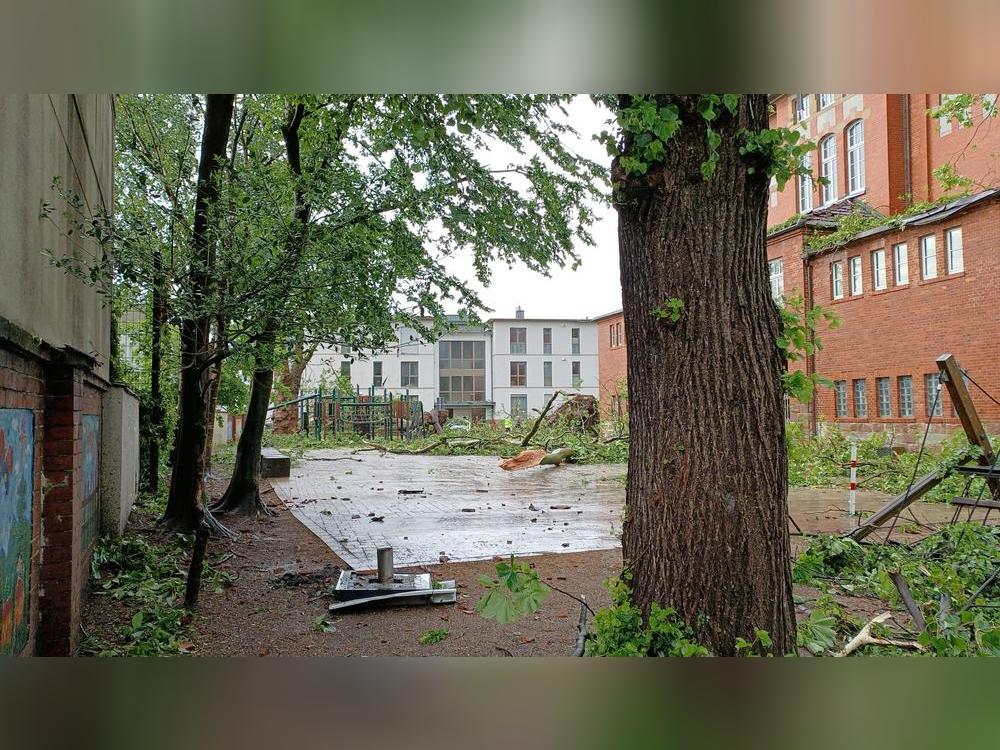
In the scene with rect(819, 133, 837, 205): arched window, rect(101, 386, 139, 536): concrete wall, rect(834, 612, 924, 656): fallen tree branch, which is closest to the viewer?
rect(834, 612, 924, 656): fallen tree branch

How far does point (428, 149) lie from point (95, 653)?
6206 mm

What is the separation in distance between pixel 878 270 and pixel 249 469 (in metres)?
18.0

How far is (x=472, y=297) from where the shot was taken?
9812 mm

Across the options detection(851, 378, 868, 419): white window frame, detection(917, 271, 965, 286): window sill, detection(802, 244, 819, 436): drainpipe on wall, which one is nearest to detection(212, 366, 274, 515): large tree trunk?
detection(802, 244, 819, 436): drainpipe on wall

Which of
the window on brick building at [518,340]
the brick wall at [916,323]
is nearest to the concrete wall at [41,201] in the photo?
the brick wall at [916,323]

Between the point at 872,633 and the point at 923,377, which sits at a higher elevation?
the point at 923,377

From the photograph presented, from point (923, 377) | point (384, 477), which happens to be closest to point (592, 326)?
point (923, 377)

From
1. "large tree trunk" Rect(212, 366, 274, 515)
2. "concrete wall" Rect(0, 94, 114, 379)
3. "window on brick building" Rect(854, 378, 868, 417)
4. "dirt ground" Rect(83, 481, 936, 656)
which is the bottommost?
"dirt ground" Rect(83, 481, 936, 656)

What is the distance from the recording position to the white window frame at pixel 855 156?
23703mm

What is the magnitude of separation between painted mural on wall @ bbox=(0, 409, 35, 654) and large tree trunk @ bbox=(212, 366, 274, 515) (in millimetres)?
6495

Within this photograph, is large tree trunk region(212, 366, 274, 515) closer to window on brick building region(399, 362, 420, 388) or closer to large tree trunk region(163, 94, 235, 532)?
large tree trunk region(163, 94, 235, 532)

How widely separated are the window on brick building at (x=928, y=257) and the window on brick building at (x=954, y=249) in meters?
0.39

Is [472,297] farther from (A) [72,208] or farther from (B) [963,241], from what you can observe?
(B) [963,241]

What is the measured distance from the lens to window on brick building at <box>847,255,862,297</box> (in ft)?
67.4
